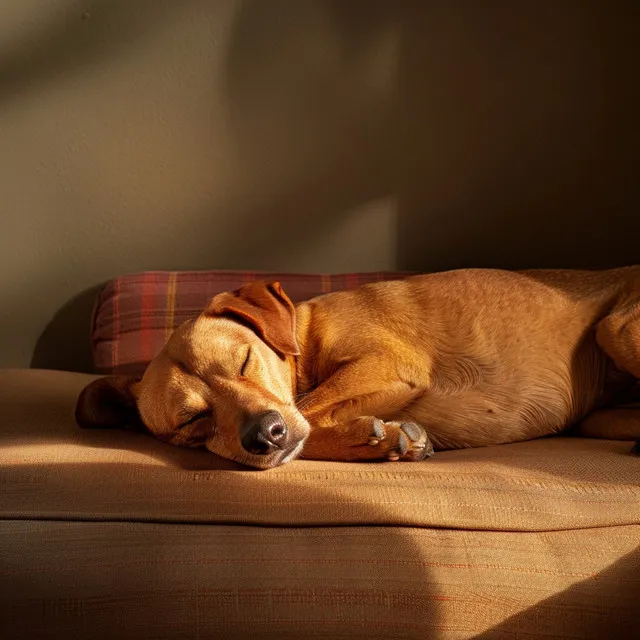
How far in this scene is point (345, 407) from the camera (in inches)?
97.3

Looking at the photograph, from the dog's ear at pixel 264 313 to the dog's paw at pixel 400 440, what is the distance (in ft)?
1.51

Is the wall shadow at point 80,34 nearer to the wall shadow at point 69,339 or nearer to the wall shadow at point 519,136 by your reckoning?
the wall shadow at point 69,339

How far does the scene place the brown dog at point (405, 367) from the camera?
2332 mm

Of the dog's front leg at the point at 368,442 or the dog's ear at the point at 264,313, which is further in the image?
the dog's ear at the point at 264,313

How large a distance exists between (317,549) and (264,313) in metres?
0.97

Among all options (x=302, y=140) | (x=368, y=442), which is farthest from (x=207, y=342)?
(x=302, y=140)

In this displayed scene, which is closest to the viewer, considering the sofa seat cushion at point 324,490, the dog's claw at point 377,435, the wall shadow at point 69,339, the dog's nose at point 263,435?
the sofa seat cushion at point 324,490

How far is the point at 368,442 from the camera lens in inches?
88.7

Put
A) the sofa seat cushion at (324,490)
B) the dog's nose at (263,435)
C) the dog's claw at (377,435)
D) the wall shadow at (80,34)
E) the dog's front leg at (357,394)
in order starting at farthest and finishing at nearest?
the wall shadow at (80,34)
the dog's front leg at (357,394)
the dog's claw at (377,435)
the dog's nose at (263,435)
the sofa seat cushion at (324,490)

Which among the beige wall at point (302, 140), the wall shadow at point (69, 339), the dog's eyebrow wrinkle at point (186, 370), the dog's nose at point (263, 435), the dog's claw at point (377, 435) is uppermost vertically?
the beige wall at point (302, 140)

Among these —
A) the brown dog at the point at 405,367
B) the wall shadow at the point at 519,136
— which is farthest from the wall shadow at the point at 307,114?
the brown dog at the point at 405,367

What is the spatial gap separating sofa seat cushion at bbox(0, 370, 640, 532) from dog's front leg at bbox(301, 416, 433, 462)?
0.05 meters

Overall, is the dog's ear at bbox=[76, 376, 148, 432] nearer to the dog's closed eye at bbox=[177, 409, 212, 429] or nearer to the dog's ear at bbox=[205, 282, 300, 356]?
the dog's closed eye at bbox=[177, 409, 212, 429]

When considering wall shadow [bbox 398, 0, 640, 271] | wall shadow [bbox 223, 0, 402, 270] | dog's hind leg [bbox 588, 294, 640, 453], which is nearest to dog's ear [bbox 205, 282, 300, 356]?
dog's hind leg [bbox 588, 294, 640, 453]
